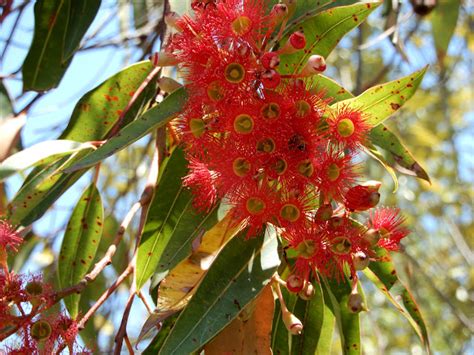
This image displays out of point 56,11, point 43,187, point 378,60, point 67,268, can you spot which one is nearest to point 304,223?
point 43,187

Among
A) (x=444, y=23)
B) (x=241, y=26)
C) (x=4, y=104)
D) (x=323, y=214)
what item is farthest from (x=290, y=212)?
(x=444, y=23)

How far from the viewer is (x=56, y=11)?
5.90 ft

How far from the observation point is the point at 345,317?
4.44 ft

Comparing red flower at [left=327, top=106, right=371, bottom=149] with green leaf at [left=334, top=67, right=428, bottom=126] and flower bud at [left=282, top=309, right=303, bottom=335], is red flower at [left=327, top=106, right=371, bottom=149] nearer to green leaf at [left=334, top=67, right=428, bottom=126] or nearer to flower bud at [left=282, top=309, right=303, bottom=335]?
green leaf at [left=334, top=67, right=428, bottom=126]

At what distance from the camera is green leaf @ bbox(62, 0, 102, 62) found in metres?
1.72

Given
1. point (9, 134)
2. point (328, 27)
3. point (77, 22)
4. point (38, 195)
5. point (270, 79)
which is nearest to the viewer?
point (270, 79)

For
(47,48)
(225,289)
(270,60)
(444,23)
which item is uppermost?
(444,23)

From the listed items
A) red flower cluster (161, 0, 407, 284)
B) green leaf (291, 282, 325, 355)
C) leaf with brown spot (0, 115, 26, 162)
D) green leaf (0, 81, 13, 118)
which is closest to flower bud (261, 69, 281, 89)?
red flower cluster (161, 0, 407, 284)

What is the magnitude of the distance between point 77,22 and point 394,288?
0.92m

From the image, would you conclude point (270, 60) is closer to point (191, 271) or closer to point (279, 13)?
point (279, 13)

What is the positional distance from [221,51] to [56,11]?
2.64 feet

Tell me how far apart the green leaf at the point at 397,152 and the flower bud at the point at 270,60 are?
1.14 ft

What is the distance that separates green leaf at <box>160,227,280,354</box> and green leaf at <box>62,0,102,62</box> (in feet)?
2.34

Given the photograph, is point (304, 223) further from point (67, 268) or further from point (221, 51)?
point (67, 268)
